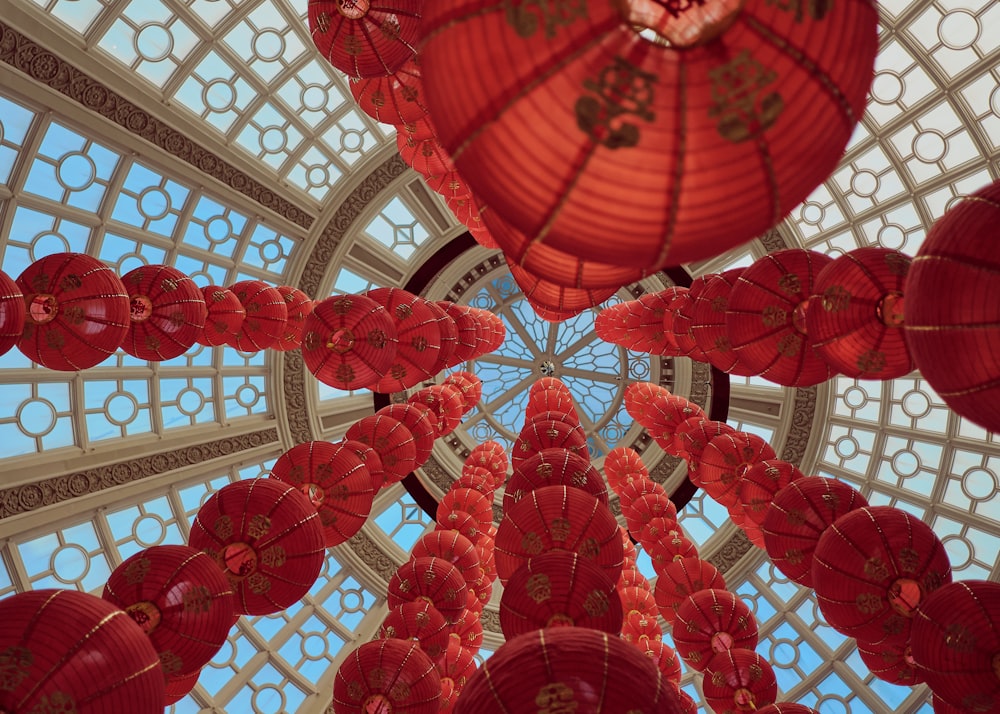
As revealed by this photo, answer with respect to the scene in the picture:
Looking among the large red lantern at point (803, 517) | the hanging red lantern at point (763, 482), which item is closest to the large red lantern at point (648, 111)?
the large red lantern at point (803, 517)

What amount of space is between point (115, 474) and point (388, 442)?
7804 mm

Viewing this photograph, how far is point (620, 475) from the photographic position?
435 inches

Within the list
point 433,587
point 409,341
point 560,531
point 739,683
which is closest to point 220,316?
point 409,341

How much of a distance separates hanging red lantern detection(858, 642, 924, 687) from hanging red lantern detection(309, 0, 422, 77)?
6.70 meters

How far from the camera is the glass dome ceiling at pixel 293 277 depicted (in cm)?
1112

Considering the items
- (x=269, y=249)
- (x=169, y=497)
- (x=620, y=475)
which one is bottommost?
(x=620, y=475)

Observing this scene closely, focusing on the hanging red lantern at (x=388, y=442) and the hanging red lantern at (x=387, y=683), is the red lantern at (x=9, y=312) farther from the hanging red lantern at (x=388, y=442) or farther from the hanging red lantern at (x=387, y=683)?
the hanging red lantern at (x=387, y=683)

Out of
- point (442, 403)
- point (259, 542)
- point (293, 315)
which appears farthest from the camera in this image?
point (442, 403)

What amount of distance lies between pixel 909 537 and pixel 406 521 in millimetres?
14276

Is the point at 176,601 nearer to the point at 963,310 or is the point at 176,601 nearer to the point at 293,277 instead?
the point at 963,310

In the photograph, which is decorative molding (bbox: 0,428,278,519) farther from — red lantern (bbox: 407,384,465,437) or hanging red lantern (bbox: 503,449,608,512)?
hanging red lantern (bbox: 503,449,608,512)

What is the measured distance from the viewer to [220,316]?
7.86 metres

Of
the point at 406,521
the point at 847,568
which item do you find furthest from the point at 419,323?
the point at 406,521

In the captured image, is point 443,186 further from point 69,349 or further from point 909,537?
point 909,537
